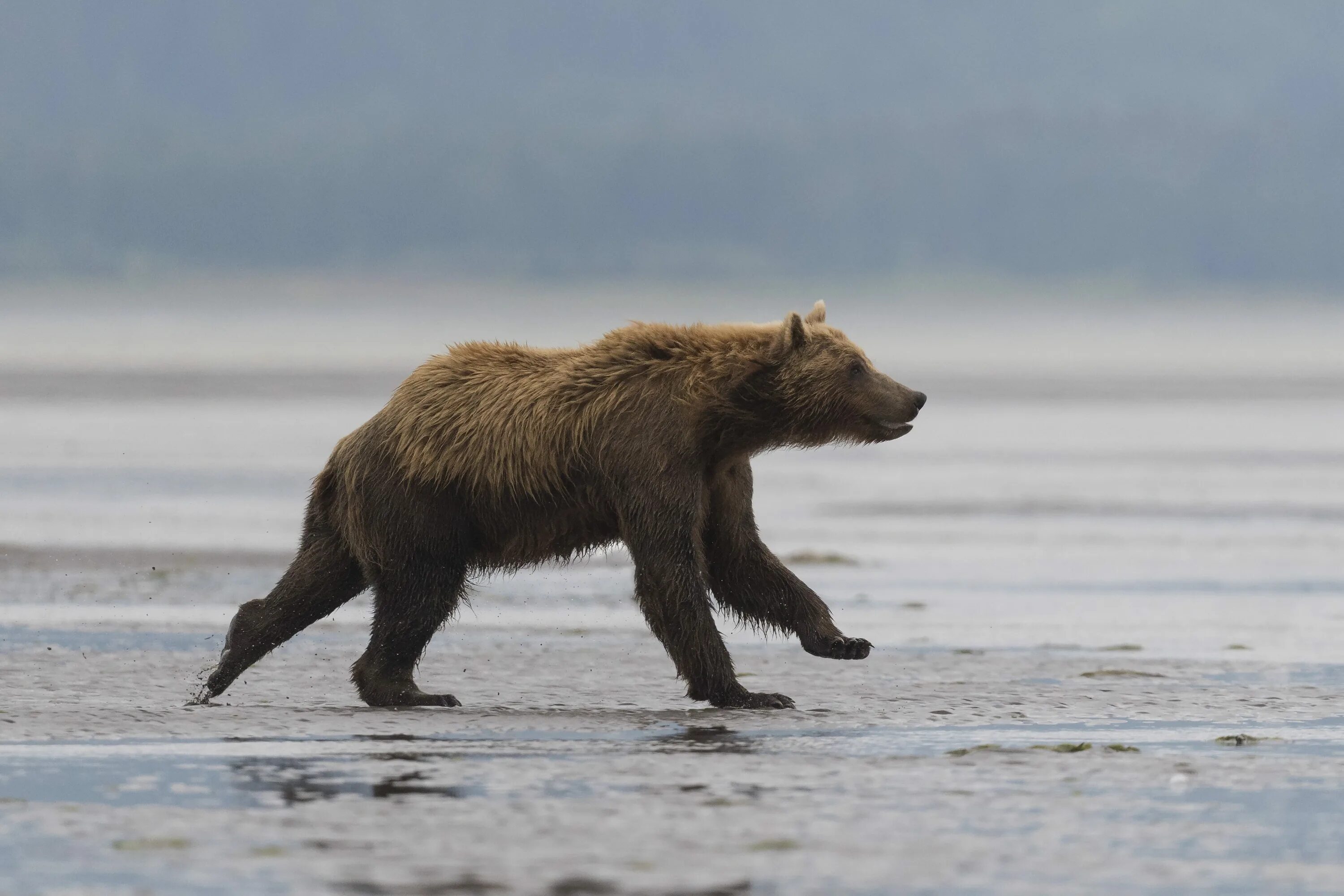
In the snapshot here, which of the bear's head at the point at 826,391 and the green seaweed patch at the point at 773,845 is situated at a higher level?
the bear's head at the point at 826,391

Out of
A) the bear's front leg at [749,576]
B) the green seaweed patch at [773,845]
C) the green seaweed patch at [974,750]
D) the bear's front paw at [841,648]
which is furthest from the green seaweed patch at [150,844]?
the bear's front leg at [749,576]

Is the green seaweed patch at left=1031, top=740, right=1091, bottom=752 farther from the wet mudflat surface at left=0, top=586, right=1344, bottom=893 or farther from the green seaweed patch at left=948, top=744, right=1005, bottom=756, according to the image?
the green seaweed patch at left=948, top=744, right=1005, bottom=756

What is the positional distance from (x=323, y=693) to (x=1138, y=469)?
65.3 feet

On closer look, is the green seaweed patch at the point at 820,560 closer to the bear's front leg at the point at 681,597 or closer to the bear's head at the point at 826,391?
the bear's head at the point at 826,391

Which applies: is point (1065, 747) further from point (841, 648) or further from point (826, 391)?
point (826, 391)

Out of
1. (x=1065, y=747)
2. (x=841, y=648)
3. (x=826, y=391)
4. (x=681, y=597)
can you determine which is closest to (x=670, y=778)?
(x=1065, y=747)

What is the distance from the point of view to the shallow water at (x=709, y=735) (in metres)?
5.39

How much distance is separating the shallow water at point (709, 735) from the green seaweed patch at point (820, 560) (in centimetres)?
5

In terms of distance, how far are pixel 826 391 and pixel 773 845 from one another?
3378 millimetres

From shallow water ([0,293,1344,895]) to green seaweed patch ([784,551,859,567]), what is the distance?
50mm

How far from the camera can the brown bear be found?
27.6 ft

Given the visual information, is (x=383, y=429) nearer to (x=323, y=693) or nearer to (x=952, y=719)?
(x=323, y=693)

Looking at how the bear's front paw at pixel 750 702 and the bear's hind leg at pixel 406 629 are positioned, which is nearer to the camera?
the bear's front paw at pixel 750 702

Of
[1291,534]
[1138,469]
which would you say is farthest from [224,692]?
[1138,469]
